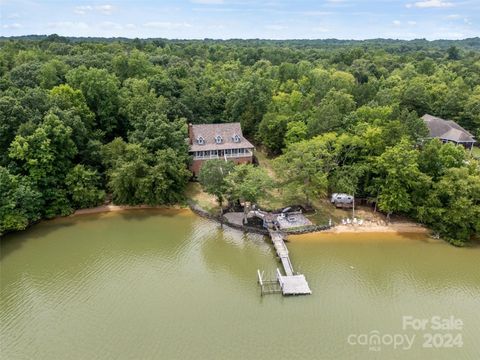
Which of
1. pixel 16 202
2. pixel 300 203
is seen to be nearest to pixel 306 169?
pixel 300 203

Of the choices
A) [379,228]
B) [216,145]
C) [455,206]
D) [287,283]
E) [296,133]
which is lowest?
[287,283]

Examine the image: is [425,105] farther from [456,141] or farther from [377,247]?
[377,247]

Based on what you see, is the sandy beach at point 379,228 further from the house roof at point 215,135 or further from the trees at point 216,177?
the house roof at point 215,135

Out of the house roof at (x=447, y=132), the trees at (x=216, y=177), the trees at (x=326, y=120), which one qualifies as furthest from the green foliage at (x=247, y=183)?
the house roof at (x=447, y=132)

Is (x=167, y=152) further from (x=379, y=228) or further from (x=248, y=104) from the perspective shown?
(x=379, y=228)

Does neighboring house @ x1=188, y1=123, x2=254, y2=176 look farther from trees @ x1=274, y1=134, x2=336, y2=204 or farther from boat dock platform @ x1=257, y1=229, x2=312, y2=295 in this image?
boat dock platform @ x1=257, y1=229, x2=312, y2=295

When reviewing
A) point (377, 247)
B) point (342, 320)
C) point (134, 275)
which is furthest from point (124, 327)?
point (377, 247)

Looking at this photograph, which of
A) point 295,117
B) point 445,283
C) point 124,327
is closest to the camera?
point 124,327
